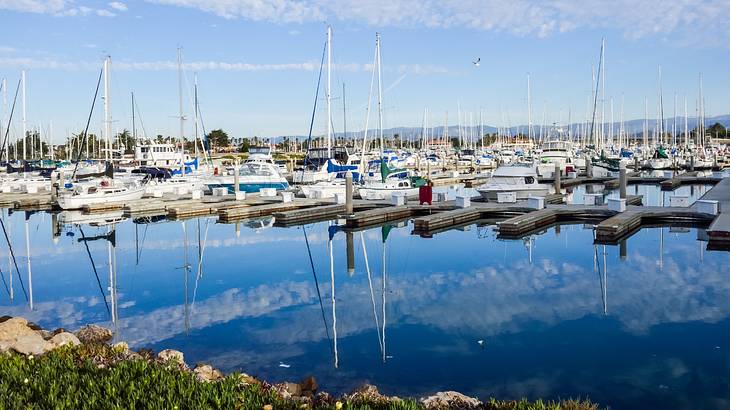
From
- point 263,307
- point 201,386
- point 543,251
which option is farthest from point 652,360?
point 543,251

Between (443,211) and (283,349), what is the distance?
→ 64.0 ft

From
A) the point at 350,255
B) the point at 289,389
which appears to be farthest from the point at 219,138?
the point at 289,389

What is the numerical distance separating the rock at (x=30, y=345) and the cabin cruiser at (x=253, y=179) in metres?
30.9

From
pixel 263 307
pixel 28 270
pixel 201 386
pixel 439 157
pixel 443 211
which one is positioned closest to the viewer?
pixel 201 386

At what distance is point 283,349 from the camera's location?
11891 millimetres

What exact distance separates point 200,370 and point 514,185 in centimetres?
2703

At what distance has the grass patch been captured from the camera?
7055 mm

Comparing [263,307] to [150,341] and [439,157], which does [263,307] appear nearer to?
[150,341]

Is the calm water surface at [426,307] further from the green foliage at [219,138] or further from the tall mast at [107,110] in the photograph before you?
the green foliage at [219,138]

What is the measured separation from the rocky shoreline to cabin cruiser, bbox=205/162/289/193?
2900 cm

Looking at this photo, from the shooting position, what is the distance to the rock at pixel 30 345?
32.7 feet

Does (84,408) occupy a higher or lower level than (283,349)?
higher

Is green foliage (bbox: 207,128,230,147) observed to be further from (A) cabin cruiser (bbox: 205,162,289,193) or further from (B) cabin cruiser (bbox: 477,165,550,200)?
(B) cabin cruiser (bbox: 477,165,550,200)

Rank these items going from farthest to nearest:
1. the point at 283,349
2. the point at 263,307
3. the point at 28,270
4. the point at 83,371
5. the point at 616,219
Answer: the point at 616,219
the point at 28,270
the point at 263,307
the point at 283,349
the point at 83,371
